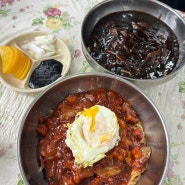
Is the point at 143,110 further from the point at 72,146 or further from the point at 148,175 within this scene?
the point at 72,146

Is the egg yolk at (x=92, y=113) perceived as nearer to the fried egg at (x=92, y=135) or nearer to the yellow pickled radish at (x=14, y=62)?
the fried egg at (x=92, y=135)

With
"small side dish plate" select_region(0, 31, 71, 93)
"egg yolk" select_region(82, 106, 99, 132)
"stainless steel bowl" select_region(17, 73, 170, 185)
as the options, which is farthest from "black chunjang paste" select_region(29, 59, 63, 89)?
"egg yolk" select_region(82, 106, 99, 132)

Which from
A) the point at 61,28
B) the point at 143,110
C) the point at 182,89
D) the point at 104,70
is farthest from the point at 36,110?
the point at 182,89

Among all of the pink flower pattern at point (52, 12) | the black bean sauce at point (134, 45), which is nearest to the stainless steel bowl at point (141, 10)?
the black bean sauce at point (134, 45)

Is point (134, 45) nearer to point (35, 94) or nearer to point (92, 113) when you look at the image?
point (92, 113)

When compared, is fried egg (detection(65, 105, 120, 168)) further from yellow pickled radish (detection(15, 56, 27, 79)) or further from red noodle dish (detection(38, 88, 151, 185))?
yellow pickled radish (detection(15, 56, 27, 79))
